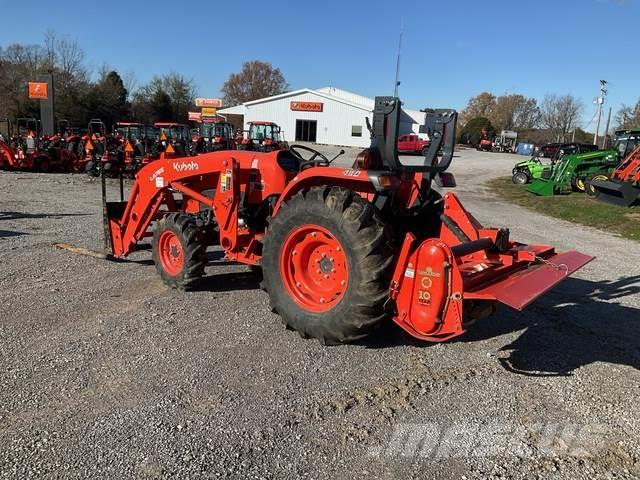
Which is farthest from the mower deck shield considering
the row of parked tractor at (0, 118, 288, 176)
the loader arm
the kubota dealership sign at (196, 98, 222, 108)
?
the kubota dealership sign at (196, 98, 222, 108)

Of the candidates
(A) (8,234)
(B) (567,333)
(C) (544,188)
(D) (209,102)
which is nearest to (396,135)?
(B) (567,333)

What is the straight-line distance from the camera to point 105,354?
4020mm

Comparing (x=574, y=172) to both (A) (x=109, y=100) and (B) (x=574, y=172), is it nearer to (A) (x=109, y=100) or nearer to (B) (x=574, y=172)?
(B) (x=574, y=172)

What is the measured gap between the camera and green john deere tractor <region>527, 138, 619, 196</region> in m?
18.2

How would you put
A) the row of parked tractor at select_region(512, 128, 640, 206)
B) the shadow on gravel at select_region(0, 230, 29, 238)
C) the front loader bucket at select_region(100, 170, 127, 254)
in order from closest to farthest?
1. the front loader bucket at select_region(100, 170, 127, 254)
2. the shadow on gravel at select_region(0, 230, 29, 238)
3. the row of parked tractor at select_region(512, 128, 640, 206)

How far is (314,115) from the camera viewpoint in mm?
51500

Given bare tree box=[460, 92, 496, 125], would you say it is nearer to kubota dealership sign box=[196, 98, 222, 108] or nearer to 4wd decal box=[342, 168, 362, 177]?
kubota dealership sign box=[196, 98, 222, 108]

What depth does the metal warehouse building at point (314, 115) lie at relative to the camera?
50.7m

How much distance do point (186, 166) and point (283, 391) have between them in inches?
125

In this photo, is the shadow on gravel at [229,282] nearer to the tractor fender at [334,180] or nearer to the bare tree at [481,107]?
the tractor fender at [334,180]

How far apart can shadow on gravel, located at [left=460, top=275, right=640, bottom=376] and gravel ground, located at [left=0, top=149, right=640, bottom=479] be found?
2 centimetres

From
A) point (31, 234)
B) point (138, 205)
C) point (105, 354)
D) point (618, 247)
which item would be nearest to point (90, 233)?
point (31, 234)

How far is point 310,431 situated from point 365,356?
1151 millimetres

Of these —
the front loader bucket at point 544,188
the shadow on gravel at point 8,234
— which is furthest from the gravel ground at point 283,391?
the front loader bucket at point 544,188
